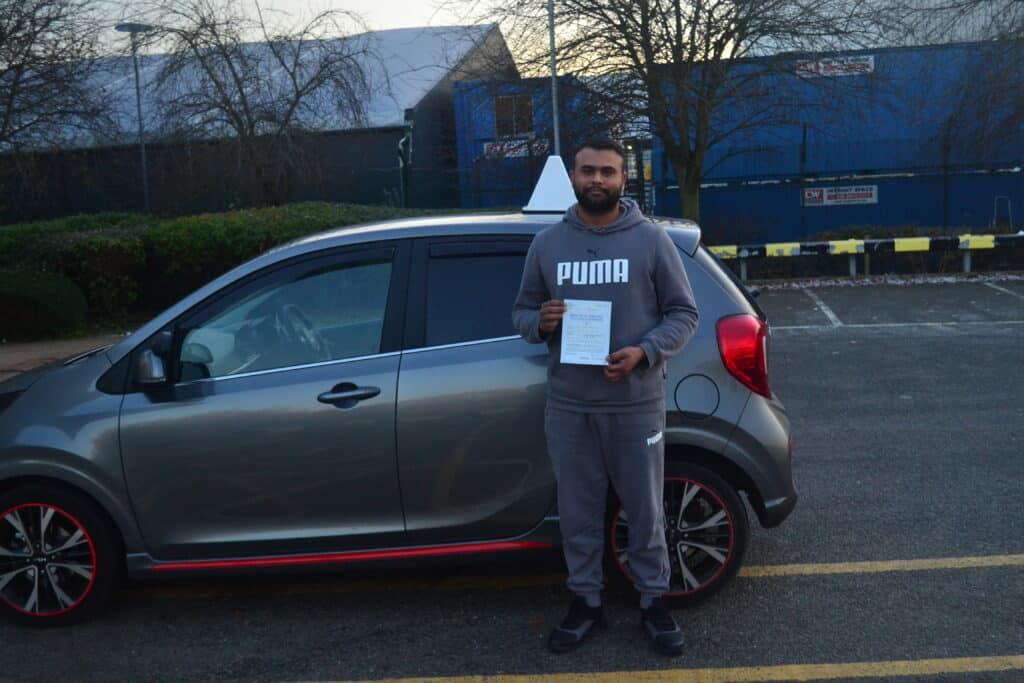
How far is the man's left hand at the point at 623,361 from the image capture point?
12.6 ft

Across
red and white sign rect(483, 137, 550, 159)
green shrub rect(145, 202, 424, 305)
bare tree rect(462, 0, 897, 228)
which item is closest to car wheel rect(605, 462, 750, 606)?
green shrub rect(145, 202, 424, 305)

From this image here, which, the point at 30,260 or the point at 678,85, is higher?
the point at 678,85

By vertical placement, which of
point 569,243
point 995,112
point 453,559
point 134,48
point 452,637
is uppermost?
point 134,48

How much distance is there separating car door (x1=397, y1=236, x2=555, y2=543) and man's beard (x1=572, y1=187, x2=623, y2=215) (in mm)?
701

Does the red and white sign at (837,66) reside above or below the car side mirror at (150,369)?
above

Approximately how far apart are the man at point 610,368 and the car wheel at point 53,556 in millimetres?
1967

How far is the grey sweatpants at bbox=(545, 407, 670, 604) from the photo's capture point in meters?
4.04

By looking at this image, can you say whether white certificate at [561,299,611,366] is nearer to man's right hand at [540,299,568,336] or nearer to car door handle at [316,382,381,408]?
man's right hand at [540,299,568,336]

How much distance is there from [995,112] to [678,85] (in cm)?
673

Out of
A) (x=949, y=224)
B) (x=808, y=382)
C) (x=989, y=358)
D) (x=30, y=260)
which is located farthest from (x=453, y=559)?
(x=949, y=224)

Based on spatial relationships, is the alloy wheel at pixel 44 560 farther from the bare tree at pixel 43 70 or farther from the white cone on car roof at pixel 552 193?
the bare tree at pixel 43 70

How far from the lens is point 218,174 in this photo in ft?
70.7

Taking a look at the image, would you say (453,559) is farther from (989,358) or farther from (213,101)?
(213,101)

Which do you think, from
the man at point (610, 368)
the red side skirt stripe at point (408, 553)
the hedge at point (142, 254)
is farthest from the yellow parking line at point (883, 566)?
the hedge at point (142, 254)
